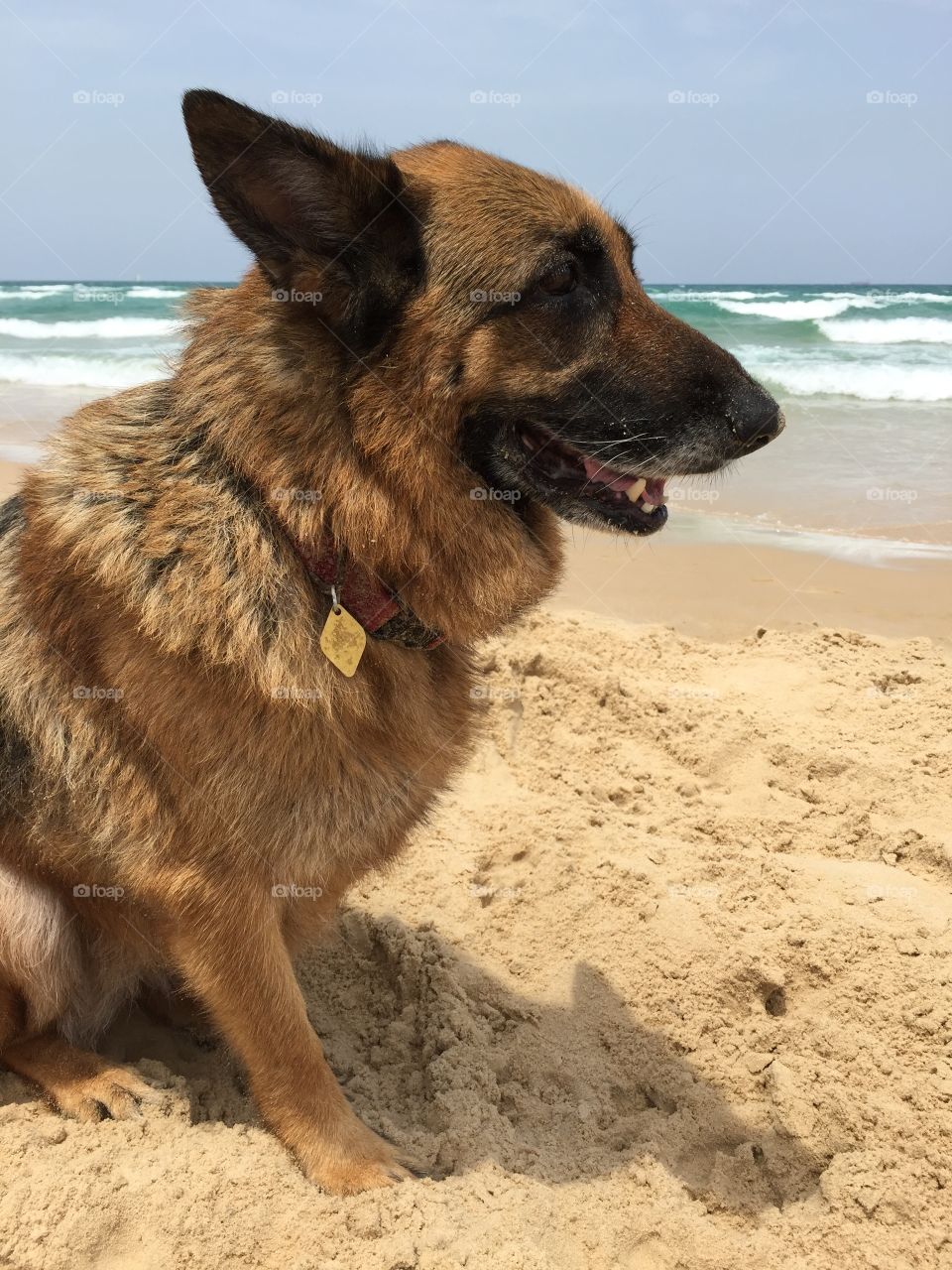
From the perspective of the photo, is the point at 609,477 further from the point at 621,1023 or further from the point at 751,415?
the point at 621,1023

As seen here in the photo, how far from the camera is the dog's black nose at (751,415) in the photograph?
2482 millimetres

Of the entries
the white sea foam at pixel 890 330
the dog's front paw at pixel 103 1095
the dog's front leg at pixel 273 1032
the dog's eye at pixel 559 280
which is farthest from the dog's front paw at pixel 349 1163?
the white sea foam at pixel 890 330

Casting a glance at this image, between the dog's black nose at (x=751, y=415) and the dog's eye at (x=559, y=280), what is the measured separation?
49 cm

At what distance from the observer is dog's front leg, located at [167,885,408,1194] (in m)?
2.46

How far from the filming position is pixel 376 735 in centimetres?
246

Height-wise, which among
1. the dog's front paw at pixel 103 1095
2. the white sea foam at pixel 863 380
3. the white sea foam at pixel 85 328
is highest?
the dog's front paw at pixel 103 1095

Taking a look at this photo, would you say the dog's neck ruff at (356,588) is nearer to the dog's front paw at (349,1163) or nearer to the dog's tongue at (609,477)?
the dog's tongue at (609,477)

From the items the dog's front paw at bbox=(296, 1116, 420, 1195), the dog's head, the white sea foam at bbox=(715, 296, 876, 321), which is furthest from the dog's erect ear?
the white sea foam at bbox=(715, 296, 876, 321)

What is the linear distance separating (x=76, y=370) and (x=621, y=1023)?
644 inches

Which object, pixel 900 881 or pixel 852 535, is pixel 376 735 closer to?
pixel 900 881

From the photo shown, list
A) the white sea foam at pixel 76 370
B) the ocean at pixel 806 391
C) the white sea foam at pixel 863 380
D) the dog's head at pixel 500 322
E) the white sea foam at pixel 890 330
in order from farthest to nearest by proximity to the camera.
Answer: the white sea foam at pixel 890 330, the white sea foam at pixel 76 370, the white sea foam at pixel 863 380, the ocean at pixel 806 391, the dog's head at pixel 500 322

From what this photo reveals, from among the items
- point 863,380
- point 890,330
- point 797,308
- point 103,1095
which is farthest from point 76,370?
point 797,308

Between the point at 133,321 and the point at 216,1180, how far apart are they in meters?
26.7

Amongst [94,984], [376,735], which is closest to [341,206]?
[376,735]
